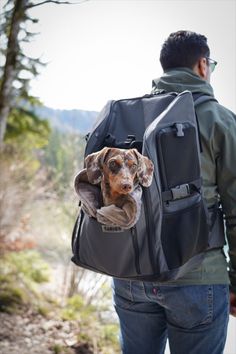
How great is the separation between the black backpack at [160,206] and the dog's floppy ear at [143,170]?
77 millimetres

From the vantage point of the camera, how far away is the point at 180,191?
709mm

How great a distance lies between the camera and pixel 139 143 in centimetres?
71

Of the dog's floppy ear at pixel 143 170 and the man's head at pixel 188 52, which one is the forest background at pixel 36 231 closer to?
the man's head at pixel 188 52

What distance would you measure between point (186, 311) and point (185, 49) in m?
0.61

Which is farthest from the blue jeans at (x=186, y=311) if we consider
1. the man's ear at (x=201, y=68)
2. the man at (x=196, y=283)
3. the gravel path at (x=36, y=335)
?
the gravel path at (x=36, y=335)

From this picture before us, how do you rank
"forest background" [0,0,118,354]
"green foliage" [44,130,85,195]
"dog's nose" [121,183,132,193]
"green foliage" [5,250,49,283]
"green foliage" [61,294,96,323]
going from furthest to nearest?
"green foliage" [5,250,49,283] < "green foliage" [44,130,85,195] < "green foliage" [61,294,96,323] < "forest background" [0,0,118,354] < "dog's nose" [121,183,132,193]

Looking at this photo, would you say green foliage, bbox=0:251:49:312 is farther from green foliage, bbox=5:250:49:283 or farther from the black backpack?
the black backpack

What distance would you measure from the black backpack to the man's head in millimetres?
138

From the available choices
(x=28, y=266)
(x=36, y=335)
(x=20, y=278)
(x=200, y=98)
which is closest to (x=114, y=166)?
(x=200, y=98)

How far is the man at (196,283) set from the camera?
750 mm

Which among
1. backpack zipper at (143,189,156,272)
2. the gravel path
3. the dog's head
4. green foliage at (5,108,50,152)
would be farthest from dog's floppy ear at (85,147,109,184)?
green foliage at (5,108,50,152)

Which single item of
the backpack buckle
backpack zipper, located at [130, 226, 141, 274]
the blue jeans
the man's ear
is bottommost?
the blue jeans

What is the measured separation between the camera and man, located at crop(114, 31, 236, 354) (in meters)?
0.75

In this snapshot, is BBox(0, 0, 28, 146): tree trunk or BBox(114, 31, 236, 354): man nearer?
BBox(114, 31, 236, 354): man
